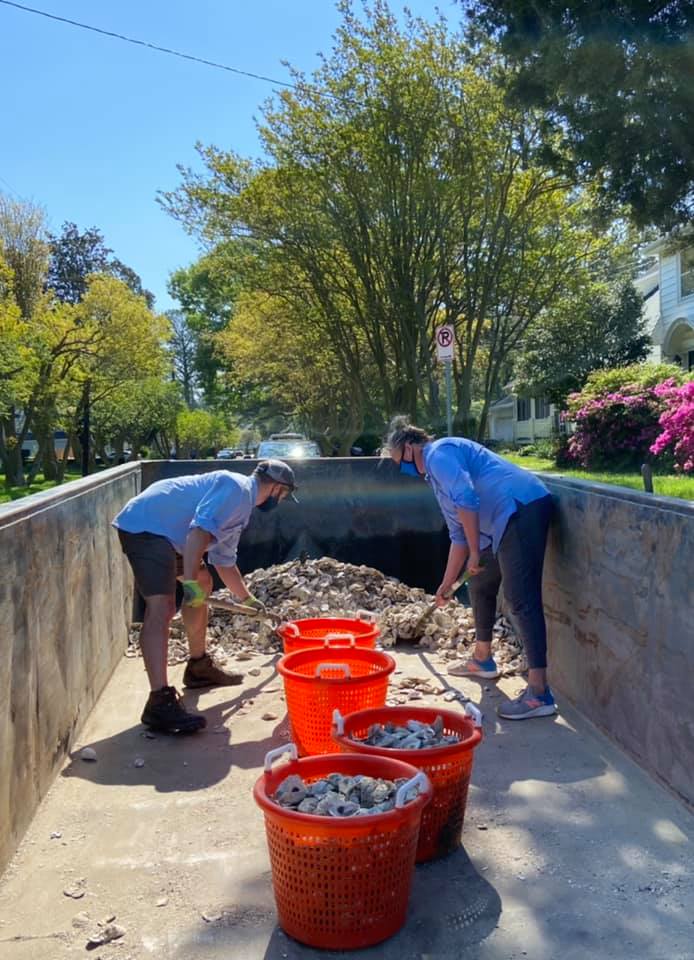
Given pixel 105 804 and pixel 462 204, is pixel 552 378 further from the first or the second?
pixel 105 804

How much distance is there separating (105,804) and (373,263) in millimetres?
15238

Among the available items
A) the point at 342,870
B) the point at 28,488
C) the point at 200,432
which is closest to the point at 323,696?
the point at 342,870

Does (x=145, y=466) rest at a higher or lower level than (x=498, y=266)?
lower

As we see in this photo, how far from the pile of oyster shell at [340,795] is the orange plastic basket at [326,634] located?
5.19ft

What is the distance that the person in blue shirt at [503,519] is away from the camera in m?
4.24

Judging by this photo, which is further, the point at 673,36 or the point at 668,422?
the point at 668,422

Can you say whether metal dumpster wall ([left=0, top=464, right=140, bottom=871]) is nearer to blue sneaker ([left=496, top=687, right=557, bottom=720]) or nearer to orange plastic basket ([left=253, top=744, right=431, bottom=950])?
orange plastic basket ([left=253, top=744, right=431, bottom=950])

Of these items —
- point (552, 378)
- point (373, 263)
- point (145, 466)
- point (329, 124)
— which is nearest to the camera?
point (145, 466)

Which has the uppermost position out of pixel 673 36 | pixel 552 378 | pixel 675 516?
pixel 673 36

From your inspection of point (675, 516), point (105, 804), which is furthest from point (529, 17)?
point (105, 804)

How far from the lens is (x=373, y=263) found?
17.3 m

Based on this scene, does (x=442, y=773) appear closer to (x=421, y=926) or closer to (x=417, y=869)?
(x=417, y=869)

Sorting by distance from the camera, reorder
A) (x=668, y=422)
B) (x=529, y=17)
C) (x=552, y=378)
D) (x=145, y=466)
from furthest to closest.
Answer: (x=552, y=378), (x=668, y=422), (x=145, y=466), (x=529, y=17)

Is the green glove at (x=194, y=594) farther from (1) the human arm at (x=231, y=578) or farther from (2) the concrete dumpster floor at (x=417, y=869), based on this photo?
(2) the concrete dumpster floor at (x=417, y=869)
